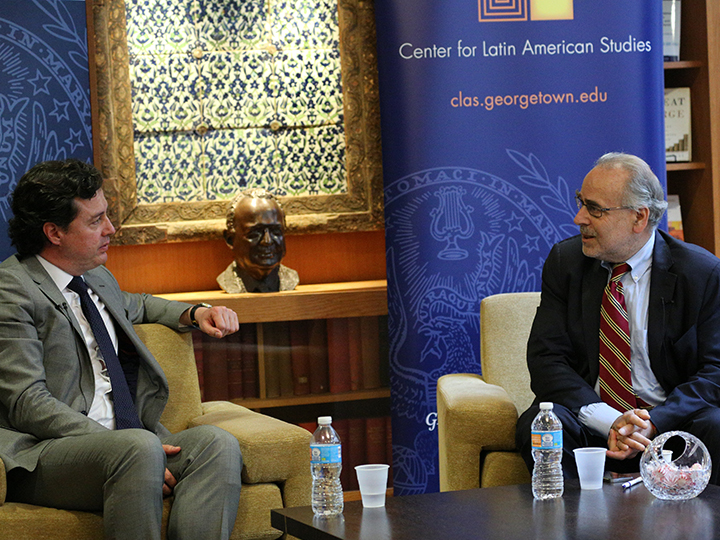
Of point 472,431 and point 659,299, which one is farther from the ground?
point 659,299

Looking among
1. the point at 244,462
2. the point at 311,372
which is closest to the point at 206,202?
the point at 311,372

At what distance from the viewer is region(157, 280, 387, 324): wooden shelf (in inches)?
141

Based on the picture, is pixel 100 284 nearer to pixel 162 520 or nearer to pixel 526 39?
pixel 162 520

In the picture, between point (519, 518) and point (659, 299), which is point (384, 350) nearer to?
point (659, 299)

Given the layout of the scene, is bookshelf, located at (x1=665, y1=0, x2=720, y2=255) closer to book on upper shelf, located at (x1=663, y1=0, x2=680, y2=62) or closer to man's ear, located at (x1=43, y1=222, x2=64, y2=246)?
book on upper shelf, located at (x1=663, y1=0, x2=680, y2=62)

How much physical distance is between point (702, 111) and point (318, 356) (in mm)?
2085

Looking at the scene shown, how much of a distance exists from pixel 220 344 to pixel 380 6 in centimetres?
156

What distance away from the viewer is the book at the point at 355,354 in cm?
375

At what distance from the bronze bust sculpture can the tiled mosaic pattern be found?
28cm

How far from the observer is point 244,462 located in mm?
2465

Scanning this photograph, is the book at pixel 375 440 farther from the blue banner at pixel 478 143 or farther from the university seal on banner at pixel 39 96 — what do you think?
the university seal on banner at pixel 39 96

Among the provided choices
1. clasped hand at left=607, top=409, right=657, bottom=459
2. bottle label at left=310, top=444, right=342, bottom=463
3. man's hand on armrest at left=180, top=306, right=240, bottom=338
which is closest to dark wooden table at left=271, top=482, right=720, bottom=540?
bottle label at left=310, top=444, right=342, bottom=463

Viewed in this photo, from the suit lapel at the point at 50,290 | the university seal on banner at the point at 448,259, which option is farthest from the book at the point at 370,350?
the suit lapel at the point at 50,290

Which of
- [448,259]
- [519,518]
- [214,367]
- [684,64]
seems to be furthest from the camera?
[684,64]
